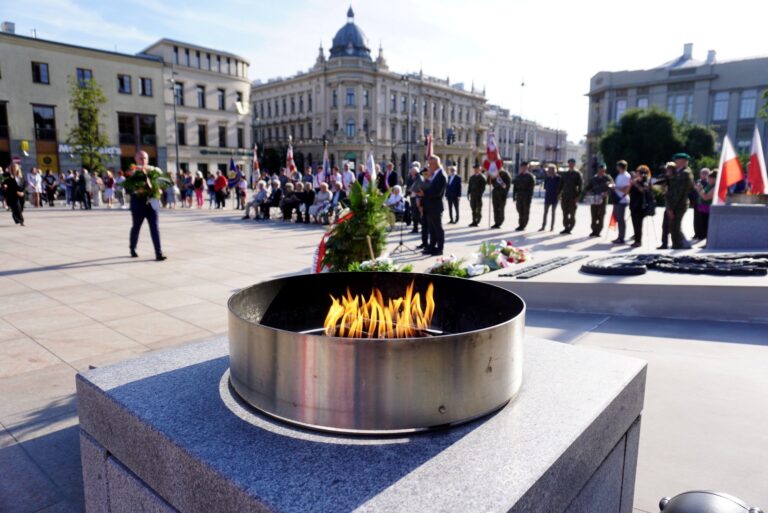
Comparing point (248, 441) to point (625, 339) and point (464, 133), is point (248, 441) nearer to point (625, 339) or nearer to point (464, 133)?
point (625, 339)

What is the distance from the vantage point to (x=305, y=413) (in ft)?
6.32

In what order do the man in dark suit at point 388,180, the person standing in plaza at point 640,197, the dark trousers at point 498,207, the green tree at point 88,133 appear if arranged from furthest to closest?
the green tree at point 88,133, the man in dark suit at point 388,180, the dark trousers at point 498,207, the person standing in plaza at point 640,197

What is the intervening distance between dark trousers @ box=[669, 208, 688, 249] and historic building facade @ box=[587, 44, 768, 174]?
5654cm

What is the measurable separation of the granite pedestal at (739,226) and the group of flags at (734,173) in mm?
1170

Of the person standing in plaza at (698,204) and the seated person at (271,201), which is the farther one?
the seated person at (271,201)

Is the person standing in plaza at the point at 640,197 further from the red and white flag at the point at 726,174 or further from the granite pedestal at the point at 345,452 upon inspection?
the granite pedestal at the point at 345,452

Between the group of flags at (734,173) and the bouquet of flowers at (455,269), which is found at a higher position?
the group of flags at (734,173)

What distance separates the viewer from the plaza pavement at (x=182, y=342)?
9.13 feet

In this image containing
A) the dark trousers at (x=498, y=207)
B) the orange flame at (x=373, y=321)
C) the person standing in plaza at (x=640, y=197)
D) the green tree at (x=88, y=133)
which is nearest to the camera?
the orange flame at (x=373, y=321)

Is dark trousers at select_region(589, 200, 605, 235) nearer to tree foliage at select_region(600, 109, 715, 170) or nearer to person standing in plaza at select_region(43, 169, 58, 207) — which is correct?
person standing in plaza at select_region(43, 169, 58, 207)

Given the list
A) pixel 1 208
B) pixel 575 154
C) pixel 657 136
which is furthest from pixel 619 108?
pixel 575 154

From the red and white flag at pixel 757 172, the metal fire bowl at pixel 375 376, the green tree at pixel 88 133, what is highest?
the green tree at pixel 88 133

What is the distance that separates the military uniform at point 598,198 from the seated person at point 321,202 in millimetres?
8469

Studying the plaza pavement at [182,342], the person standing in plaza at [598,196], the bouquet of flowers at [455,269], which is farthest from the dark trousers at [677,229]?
the bouquet of flowers at [455,269]
